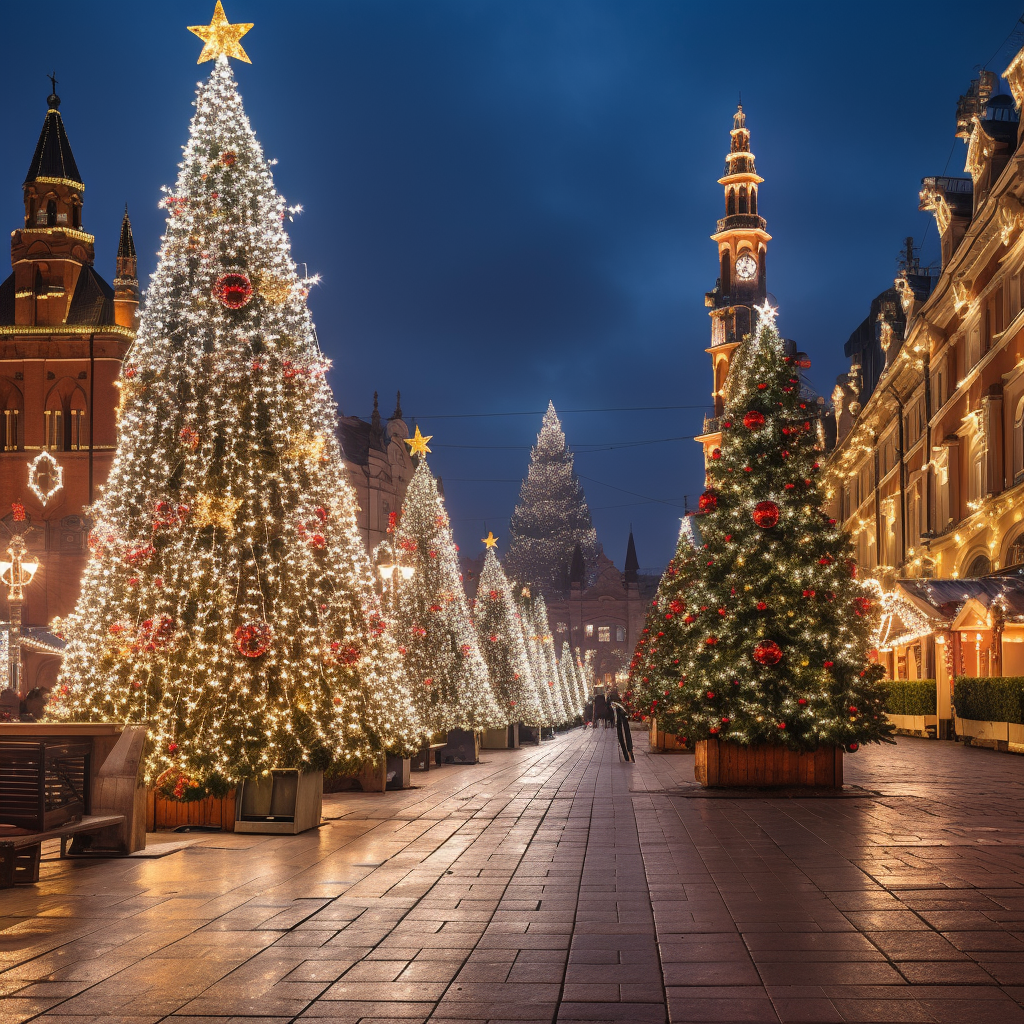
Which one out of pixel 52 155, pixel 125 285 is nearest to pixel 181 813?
pixel 125 285

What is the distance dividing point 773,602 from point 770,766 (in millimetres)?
2176

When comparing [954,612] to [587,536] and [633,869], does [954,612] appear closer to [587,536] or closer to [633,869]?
[633,869]

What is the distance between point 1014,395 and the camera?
27.4m

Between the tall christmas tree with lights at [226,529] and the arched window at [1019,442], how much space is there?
59.9 ft

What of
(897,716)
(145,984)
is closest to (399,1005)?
(145,984)

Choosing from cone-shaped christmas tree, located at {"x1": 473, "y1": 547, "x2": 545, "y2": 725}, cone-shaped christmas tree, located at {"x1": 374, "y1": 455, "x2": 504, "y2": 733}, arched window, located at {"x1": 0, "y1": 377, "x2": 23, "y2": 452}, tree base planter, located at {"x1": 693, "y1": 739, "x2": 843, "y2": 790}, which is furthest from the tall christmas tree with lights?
arched window, located at {"x1": 0, "y1": 377, "x2": 23, "y2": 452}

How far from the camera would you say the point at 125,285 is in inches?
2277

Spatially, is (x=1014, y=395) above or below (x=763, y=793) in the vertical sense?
above

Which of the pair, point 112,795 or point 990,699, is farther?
point 990,699

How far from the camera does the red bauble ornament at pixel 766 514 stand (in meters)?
16.0

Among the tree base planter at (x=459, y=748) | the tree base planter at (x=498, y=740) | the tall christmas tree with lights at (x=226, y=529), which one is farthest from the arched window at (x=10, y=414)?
the tall christmas tree with lights at (x=226, y=529)

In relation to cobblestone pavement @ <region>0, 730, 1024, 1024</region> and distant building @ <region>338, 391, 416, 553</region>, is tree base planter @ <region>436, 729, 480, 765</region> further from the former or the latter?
distant building @ <region>338, 391, 416, 553</region>

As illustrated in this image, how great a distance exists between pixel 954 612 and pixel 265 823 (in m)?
20.7

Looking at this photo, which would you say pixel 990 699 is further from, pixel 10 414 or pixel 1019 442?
pixel 10 414
